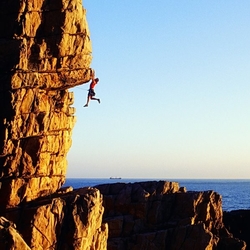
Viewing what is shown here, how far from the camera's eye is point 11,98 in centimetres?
3659

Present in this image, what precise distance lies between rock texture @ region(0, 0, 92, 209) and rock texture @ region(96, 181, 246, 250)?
20417 millimetres

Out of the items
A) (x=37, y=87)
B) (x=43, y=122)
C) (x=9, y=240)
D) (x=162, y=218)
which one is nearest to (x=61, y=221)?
(x=43, y=122)

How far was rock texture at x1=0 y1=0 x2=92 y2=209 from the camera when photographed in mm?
36812

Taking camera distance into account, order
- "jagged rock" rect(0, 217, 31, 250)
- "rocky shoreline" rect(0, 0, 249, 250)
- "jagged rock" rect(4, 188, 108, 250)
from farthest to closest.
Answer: "rocky shoreline" rect(0, 0, 249, 250) → "jagged rock" rect(4, 188, 108, 250) → "jagged rock" rect(0, 217, 31, 250)

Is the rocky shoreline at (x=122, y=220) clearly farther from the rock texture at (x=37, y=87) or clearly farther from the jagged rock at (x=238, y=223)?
the rock texture at (x=37, y=87)

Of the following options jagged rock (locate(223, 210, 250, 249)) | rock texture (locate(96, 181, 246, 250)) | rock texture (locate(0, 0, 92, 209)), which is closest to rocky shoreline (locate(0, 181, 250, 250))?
rock texture (locate(96, 181, 246, 250))

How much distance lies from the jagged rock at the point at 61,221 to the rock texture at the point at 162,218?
21.3 m

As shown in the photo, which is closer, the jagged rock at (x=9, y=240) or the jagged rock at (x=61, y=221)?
the jagged rock at (x=9, y=240)

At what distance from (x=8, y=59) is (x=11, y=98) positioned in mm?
3178

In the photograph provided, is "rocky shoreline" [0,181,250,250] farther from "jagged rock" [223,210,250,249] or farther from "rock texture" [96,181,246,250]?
"jagged rock" [223,210,250,249]

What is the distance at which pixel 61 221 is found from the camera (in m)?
34.7

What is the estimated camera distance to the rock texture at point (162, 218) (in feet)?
191

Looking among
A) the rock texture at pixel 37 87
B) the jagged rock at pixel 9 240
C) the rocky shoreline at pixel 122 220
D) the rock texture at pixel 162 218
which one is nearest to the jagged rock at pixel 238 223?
the rocky shoreline at pixel 122 220

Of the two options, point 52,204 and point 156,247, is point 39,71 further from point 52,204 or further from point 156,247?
point 156,247
